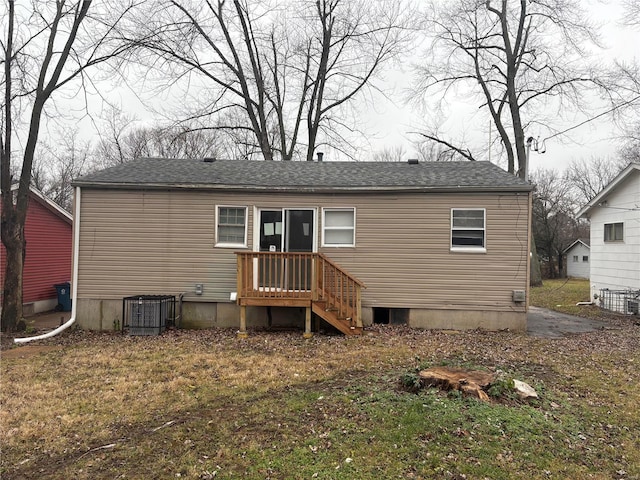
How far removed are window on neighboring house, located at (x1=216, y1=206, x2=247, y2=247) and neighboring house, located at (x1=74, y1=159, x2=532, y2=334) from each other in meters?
0.02

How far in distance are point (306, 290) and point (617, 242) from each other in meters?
10.9

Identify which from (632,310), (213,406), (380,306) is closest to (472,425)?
(213,406)

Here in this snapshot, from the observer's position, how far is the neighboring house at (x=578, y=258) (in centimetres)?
3497

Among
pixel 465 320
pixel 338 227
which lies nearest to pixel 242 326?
pixel 338 227

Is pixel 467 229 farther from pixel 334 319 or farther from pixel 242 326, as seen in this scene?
pixel 242 326

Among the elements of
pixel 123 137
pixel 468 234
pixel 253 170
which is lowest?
pixel 468 234

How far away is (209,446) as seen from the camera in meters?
3.78

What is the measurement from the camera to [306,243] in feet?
31.8

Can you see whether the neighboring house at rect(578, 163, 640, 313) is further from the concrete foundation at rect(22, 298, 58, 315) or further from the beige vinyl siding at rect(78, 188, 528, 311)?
the concrete foundation at rect(22, 298, 58, 315)

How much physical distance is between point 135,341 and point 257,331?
2543 mm

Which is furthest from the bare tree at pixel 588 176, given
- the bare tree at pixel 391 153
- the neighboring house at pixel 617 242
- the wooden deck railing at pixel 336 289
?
the wooden deck railing at pixel 336 289

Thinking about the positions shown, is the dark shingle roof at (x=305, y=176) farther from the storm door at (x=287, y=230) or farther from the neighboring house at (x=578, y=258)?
the neighboring house at (x=578, y=258)

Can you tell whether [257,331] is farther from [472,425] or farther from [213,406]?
[472,425]

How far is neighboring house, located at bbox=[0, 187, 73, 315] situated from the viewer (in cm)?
1312
